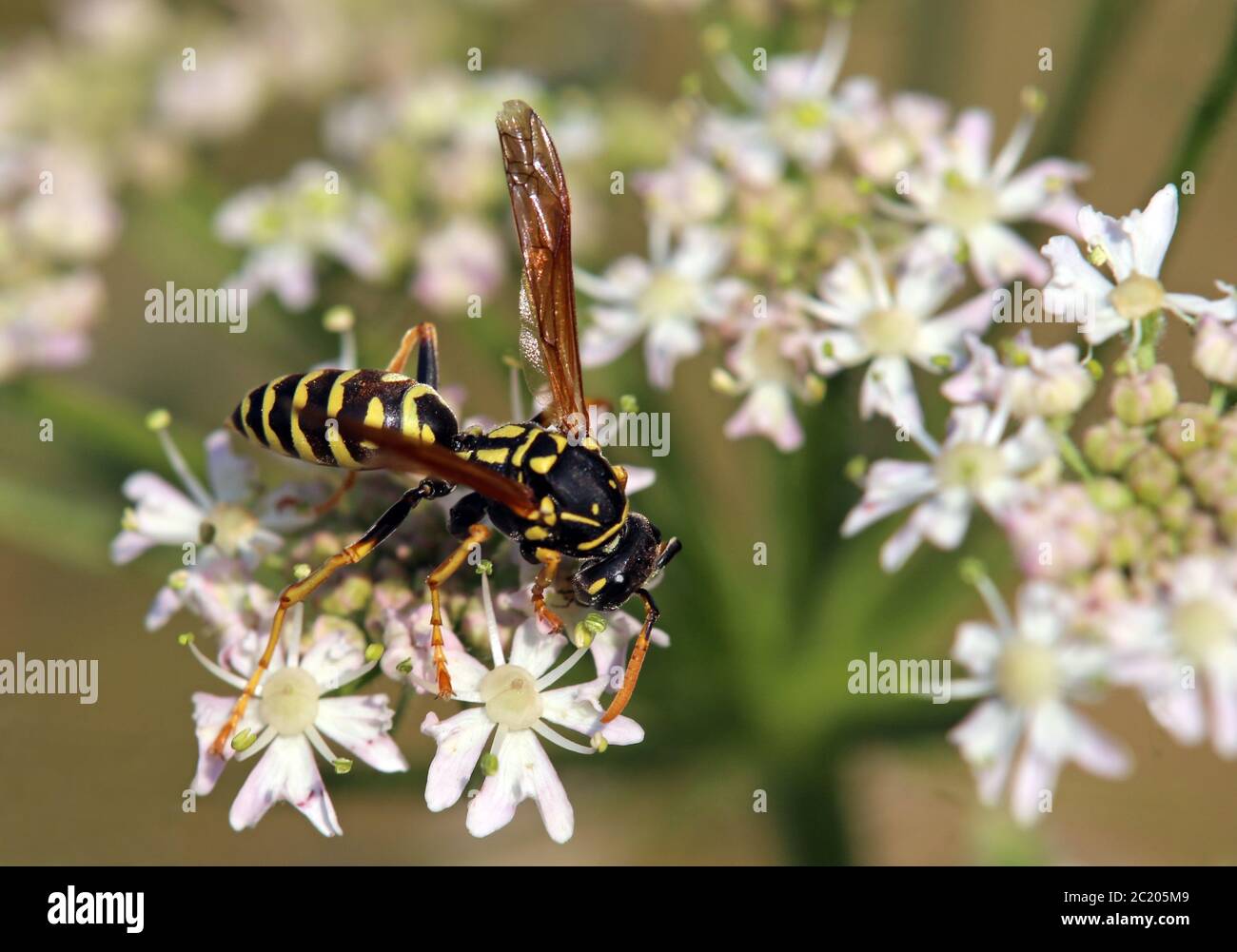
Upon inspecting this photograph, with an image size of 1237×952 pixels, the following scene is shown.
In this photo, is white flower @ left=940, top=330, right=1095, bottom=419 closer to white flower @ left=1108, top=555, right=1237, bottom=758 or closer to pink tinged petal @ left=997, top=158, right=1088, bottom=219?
white flower @ left=1108, top=555, right=1237, bottom=758

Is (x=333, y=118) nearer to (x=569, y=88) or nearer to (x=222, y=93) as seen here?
(x=222, y=93)

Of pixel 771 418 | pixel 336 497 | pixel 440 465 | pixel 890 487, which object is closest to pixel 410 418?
pixel 336 497

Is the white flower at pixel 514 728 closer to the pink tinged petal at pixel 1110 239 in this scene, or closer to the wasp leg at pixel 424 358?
the wasp leg at pixel 424 358

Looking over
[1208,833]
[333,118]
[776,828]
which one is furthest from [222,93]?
[1208,833]

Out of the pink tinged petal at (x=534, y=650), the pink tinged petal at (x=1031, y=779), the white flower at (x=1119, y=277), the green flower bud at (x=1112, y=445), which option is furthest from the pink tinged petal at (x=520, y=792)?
the white flower at (x=1119, y=277)

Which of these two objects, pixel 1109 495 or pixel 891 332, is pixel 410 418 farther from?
pixel 1109 495

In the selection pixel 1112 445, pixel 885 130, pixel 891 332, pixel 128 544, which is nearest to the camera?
pixel 1112 445
